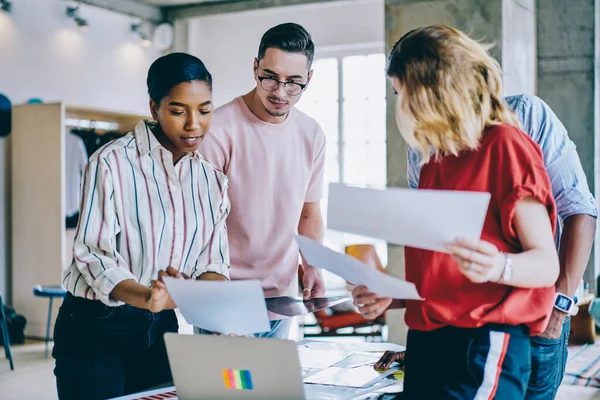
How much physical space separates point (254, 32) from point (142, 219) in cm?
849

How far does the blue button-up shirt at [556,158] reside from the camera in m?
1.87

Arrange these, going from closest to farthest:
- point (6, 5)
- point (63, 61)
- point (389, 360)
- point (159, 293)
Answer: point (159, 293)
point (389, 360)
point (6, 5)
point (63, 61)

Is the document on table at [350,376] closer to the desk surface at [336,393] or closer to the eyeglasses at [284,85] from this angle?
the desk surface at [336,393]

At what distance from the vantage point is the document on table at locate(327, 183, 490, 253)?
123cm

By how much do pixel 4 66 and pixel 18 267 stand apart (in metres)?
1.98

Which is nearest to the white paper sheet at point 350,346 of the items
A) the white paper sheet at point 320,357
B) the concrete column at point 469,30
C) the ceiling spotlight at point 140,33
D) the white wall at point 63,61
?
the white paper sheet at point 320,357

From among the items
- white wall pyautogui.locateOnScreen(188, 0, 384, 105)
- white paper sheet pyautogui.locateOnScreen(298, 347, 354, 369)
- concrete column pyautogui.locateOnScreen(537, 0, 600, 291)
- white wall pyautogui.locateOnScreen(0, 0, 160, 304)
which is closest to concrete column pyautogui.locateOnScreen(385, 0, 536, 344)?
white paper sheet pyautogui.locateOnScreen(298, 347, 354, 369)

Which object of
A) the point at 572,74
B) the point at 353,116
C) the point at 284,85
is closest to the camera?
the point at 284,85

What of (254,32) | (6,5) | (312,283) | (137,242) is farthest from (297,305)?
(254,32)

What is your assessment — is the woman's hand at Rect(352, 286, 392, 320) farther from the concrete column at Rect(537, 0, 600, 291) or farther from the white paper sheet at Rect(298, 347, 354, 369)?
the concrete column at Rect(537, 0, 600, 291)

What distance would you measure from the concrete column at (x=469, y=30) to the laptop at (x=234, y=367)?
2.59m

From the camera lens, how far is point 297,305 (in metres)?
2.07

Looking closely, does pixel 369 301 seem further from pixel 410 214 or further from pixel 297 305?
pixel 297 305

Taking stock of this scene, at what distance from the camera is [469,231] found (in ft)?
4.10
